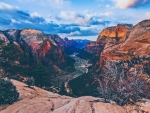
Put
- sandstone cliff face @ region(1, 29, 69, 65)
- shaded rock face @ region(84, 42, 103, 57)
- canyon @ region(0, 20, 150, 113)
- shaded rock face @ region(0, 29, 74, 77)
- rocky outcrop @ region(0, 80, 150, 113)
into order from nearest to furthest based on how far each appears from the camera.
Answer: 1. rocky outcrop @ region(0, 80, 150, 113)
2. canyon @ region(0, 20, 150, 113)
3. shaded rock face @ region(0, 29, 74, 77)
4. sandstone cliff face @ region(1, 29, 69, 65)
5. shaded rock face @ region(84, 42, 103, 57)

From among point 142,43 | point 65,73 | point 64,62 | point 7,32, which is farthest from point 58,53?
point 142,43

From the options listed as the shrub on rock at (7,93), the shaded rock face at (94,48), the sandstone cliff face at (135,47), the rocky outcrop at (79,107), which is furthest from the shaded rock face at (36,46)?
the rocky outcrop at (79,107)

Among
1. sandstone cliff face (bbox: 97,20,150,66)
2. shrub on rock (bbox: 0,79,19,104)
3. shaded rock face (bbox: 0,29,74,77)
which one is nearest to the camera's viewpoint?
shrub on rock (bbox: 0,79,19,104)

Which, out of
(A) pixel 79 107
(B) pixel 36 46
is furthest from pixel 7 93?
(B) pixel 36 46

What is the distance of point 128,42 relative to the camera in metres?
59.0

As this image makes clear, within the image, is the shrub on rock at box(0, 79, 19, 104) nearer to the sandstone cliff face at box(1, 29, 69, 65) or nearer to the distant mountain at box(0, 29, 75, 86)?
the distant mountain at box(0, 29, 75, 86)

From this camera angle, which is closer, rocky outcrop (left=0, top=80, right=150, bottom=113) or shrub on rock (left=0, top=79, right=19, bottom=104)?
rocky outcrop (left=0, top=80, right=150, bottom=113)

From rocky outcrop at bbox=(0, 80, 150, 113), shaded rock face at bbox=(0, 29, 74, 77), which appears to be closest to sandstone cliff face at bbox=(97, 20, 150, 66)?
Result: shaded rock face at bbox=(0, 29, 74, 77)

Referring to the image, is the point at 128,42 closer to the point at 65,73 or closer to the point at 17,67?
the point at 17,67

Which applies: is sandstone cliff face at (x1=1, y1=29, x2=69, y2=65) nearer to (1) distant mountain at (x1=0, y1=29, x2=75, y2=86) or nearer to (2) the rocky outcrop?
(1) distant mountain at (x1=0, y1=29, x2=75, y2=86)

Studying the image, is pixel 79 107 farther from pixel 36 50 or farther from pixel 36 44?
pixel 36 44

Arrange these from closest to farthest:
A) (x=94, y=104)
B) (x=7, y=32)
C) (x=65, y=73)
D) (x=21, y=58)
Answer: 1. (x=94, y=104)
2. (x=21, y=58)
3. (x=65, y=73)
4. (x=7, y=32)

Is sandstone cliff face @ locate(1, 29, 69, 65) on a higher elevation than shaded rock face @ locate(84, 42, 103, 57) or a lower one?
higher

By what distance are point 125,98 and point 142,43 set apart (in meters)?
42.8
